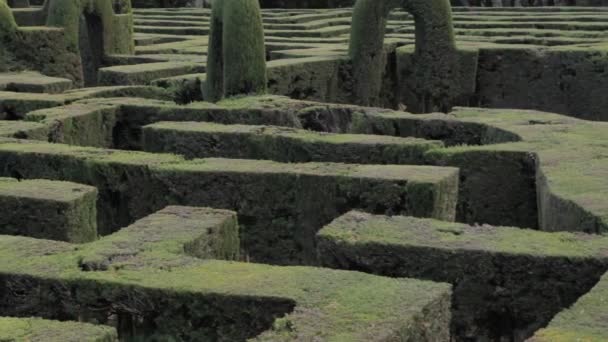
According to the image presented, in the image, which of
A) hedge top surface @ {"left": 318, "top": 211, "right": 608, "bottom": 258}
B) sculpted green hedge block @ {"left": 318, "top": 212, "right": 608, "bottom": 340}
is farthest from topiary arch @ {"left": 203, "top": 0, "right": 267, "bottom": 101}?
sculpted green hedge block @ {"left": 318, "top": 212, "right": 608, "bottom": 340}

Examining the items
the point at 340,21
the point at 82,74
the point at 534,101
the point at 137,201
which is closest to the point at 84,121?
the point at 137,201

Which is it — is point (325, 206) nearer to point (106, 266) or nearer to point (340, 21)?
point (106, 266)

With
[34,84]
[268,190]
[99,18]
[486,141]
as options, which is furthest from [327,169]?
[99,18]

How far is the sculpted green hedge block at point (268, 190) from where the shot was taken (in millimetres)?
8664

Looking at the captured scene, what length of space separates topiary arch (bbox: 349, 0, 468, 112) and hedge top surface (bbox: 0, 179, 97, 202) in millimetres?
9303

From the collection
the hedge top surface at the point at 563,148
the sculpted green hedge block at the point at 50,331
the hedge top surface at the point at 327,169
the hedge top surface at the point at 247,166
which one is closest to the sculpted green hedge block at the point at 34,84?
the hedge top surface at the point at 247,166

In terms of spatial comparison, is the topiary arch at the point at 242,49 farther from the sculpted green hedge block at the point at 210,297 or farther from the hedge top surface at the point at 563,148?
the sculpted green hedge block at the point at 210,297

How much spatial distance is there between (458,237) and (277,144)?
4158 millimetres

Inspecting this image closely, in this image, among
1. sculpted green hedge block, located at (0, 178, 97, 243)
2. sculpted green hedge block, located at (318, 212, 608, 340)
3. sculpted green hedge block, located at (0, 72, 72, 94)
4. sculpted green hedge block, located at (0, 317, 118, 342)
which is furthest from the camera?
sculpted green hedge block, located at (0, 72, 72, 94)

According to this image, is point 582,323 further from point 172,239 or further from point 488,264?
point 172,239

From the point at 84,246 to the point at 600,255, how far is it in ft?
11.5

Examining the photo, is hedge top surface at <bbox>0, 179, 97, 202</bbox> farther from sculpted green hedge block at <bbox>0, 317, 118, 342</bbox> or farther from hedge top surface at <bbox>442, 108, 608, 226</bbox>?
hedge top surface at <bbox>442, 108, 608, 226</bbox>

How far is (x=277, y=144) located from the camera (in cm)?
1084

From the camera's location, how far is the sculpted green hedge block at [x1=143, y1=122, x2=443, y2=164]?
10.4 m
